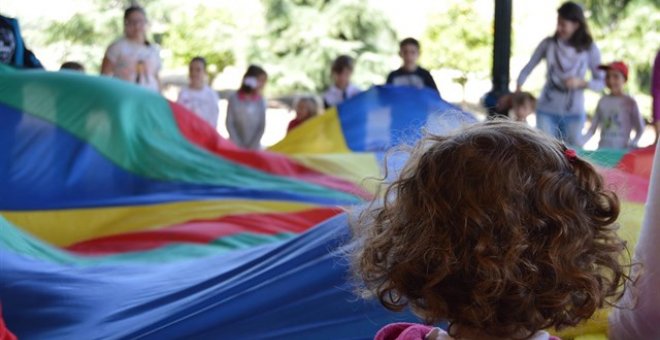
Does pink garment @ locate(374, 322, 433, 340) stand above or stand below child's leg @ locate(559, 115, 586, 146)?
above

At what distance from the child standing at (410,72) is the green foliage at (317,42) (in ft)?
19.9

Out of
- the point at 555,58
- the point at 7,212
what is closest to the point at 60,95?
the point at 7,212

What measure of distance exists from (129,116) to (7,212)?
82 centimetres

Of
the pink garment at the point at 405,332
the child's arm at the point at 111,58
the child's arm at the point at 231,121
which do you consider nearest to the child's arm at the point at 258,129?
the child's arm at the point at 231,121

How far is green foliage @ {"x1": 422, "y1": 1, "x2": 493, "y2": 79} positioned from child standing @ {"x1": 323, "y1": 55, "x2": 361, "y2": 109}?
252 inches

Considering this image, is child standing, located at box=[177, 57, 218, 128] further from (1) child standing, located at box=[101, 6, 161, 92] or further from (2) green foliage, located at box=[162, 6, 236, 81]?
(2) green foliage, located at box=[162, 6, 236, 81]

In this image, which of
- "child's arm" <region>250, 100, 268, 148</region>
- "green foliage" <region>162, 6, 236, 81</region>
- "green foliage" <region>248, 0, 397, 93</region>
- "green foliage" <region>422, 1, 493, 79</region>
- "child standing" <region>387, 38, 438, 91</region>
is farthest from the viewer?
"green foliage" <region>162, 6, 236, 81</region>

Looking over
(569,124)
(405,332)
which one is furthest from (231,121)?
(405,332)

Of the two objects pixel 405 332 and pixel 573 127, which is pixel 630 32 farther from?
pixel 405 332

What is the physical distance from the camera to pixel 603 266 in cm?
119

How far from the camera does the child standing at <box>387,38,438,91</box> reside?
591 centimetres

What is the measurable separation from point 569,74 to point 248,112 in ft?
6.23

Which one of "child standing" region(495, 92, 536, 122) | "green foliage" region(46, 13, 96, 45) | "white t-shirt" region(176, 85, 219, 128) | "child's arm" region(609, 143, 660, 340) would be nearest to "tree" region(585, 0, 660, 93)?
"green foliage" region(46, 13, 96, 45)

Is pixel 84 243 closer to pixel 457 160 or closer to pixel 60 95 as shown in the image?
pixel 60 95
